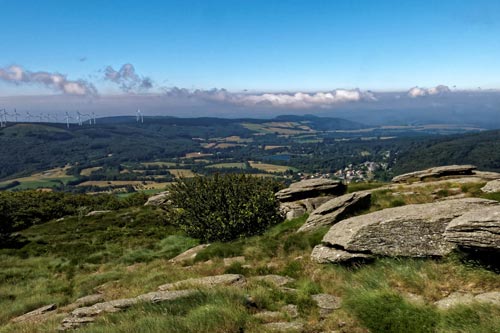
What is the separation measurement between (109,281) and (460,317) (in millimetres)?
16984

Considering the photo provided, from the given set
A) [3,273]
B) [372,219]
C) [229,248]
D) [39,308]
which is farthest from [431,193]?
[3,273]

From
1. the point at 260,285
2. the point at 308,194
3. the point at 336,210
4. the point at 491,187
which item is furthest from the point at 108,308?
the point at 491,187

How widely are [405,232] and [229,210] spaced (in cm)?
1590

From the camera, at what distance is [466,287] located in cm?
904

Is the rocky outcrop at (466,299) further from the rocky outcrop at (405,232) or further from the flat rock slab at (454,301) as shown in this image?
the rocky outcrop at (405,232)

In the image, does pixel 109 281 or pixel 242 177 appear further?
pixel 242 177

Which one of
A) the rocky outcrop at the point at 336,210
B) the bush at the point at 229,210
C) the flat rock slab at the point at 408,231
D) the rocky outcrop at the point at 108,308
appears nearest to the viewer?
the rocky outcrop at the point at 108,308

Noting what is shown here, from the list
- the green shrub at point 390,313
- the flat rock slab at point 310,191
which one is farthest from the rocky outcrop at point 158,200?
the green shrub at point 390,313

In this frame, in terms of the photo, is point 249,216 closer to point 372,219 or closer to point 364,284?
point 372,219

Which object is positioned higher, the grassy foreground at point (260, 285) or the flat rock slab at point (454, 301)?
the flat rock slab at point (454, 301)

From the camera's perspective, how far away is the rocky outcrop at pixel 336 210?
19.7 metres

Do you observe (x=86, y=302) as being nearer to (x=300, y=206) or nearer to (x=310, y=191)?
(x=300, y=206)

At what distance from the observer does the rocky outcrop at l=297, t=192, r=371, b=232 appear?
19.7 meters

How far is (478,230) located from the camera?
9594mm
